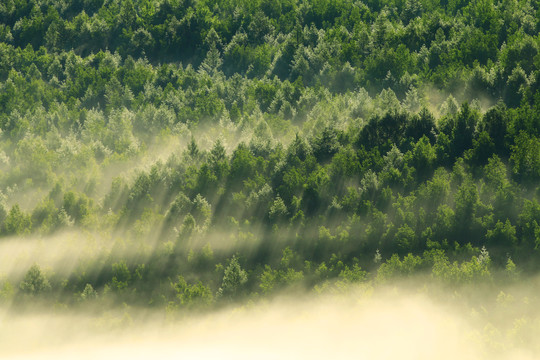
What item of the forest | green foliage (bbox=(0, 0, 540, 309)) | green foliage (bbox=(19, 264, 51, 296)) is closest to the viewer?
the forest

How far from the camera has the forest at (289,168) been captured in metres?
65.4

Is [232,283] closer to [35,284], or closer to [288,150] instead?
[288,150]

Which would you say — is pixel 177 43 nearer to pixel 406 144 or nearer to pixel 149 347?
pixel 406 144

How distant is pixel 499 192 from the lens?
64.8m

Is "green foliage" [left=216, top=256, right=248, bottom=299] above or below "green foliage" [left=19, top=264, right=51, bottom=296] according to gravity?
above

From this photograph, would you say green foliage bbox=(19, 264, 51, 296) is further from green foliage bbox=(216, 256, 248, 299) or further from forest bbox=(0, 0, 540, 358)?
green foliage bbox=(216, 256, 248, 299)

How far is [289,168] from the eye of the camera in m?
79.6

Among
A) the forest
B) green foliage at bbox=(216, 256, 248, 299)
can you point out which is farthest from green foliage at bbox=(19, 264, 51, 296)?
green foliage at bbox=(216, 256, 248, 299)

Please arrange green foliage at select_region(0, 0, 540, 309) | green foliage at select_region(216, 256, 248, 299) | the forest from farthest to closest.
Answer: green foliage at select_region(216, 256, 248, 299)
green foliage at select_region(0, 0, 540, 309)
the forest

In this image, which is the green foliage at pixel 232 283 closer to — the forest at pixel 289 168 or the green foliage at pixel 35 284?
the forest at pixel 289 168

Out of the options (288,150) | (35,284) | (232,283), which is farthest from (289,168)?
(35,284)

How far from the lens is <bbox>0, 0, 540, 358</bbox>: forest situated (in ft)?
215

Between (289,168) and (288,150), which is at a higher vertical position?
(288,150)

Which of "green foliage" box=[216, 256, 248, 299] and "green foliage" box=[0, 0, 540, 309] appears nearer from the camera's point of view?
"green foliage" box=[0, 0, 540, 309]
